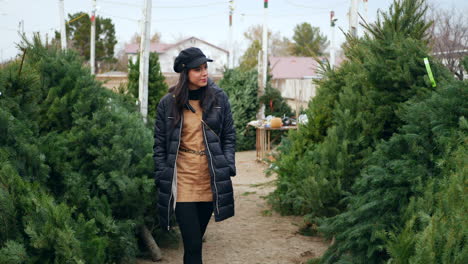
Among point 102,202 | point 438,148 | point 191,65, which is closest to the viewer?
point 438,148

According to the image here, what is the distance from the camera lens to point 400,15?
15.4 feet

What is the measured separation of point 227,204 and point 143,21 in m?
5.24

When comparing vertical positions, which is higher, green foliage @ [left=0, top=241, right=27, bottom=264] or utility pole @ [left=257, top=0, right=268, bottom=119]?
utility pole @ [left=257, top=0, right=268, bottom=119]

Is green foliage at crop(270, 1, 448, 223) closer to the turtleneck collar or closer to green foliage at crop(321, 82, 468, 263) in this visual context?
green foliage at crop(321, 82, 468, 263)

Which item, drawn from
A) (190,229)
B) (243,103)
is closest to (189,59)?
(190,229)

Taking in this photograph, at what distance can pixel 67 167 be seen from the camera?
4.07 meters

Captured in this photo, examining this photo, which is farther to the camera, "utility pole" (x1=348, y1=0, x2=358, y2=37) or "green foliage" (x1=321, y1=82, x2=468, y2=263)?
"utility pole" (x1=348, y1=0, x2=358, y2=37)

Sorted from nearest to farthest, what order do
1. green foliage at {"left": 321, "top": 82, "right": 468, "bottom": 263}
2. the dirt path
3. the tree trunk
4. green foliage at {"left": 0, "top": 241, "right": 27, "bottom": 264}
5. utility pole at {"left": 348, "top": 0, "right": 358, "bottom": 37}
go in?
green foliage at {"left": 0, "top": 241, "right": 27, "bottom": 264}
green foliage at {"left": 321, "top": 82, "right": 468, "bottom": 263}
the tree trunk
the dirt path
utility pole at {"left": 348, "top": 0, "right": 358, "bottom": 37}

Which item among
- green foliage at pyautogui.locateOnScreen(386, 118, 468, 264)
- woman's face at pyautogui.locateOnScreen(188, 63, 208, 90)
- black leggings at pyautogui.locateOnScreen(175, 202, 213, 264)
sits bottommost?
black leggings at pyautogui.locateOnScreen(175, 202, 213, 264)

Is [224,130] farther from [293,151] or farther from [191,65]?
[293,151]

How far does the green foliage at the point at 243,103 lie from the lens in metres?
16.3

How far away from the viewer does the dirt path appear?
5.17 m

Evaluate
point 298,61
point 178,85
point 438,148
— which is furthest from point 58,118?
point 298,61

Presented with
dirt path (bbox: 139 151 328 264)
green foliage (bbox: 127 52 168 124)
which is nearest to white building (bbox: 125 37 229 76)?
green foliage (bbox: 127 52 168 124)
